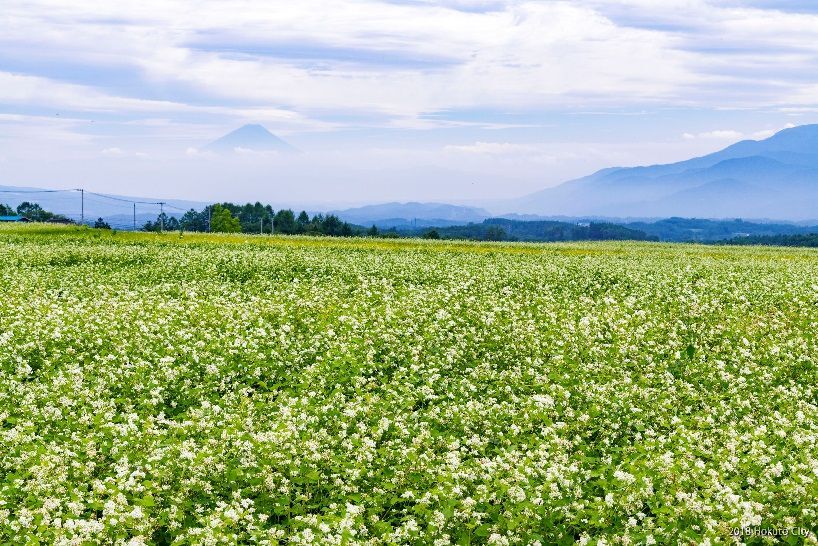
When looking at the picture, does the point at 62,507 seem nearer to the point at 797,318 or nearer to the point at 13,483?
the point at 13,483

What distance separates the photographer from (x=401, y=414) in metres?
17.1

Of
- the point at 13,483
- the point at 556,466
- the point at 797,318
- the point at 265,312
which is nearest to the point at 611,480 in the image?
the point at 556,466

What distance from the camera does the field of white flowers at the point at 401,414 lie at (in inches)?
460

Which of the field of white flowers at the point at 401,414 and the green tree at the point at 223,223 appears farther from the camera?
the green tree at the point at 223,223

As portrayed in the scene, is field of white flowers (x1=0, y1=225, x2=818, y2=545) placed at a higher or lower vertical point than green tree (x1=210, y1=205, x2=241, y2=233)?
lower

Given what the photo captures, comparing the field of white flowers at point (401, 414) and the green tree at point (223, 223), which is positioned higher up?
the green tree at point (223, 223)

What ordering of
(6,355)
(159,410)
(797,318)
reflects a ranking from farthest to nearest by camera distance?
(797,318) < (6,355) < (159,410)

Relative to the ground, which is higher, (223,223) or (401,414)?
(223,223)

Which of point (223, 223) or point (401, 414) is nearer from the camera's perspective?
point (401, 414)

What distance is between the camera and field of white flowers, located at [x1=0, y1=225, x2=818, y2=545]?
1168cm

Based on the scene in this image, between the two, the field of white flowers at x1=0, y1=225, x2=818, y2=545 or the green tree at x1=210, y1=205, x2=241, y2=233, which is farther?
the green tree at x1=210, y1=205, x2=241, y2=233

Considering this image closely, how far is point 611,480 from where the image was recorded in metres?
13.3

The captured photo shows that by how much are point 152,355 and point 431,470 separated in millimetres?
10729

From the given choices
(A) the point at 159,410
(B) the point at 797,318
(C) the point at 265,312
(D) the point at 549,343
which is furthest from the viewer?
(B) the point at 797,318
